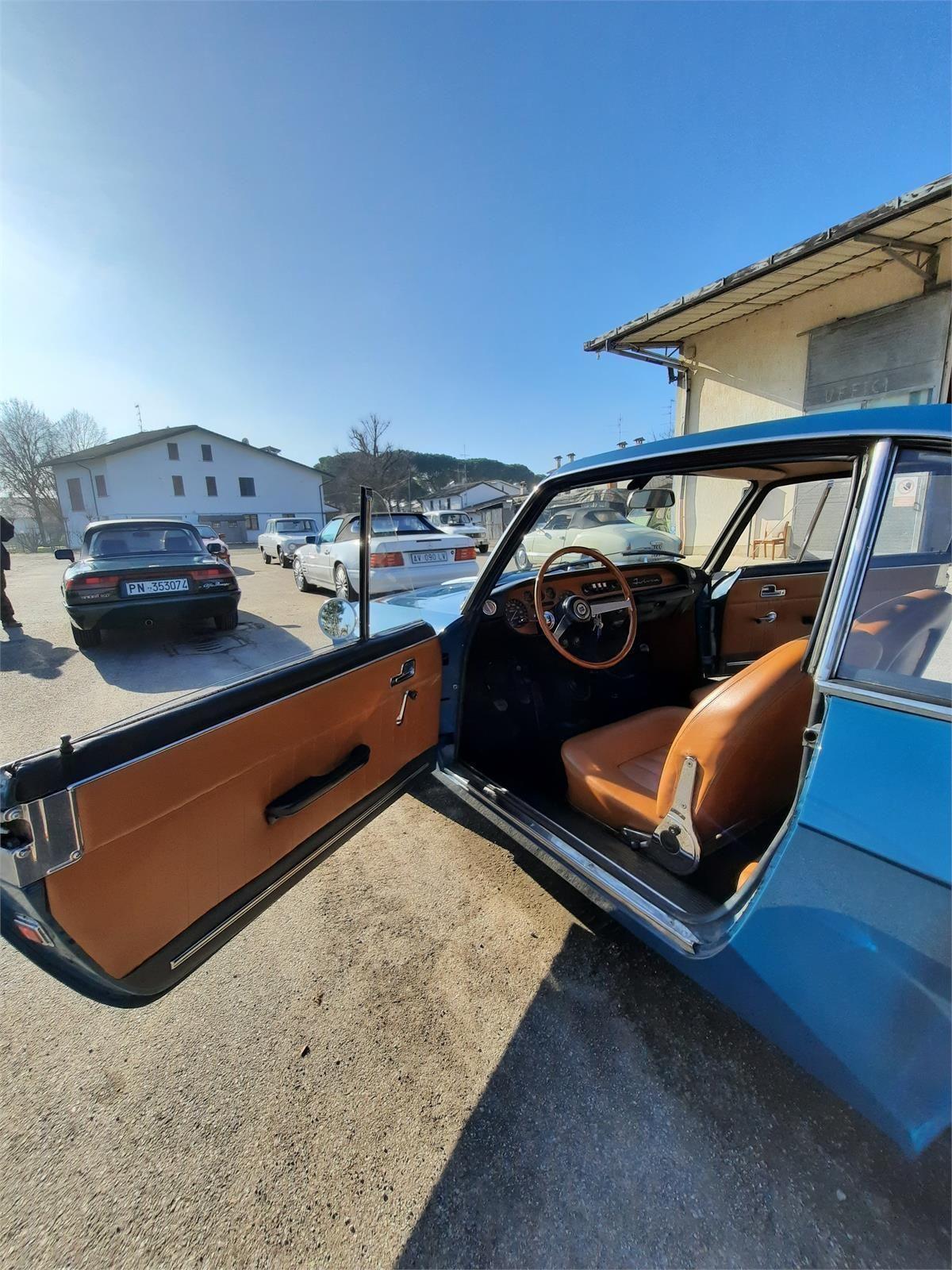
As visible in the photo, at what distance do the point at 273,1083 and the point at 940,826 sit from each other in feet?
5.73

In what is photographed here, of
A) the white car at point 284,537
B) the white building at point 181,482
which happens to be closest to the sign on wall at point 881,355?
the white car at point 284,537

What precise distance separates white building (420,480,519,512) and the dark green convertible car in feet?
157

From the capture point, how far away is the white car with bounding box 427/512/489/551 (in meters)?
9.29

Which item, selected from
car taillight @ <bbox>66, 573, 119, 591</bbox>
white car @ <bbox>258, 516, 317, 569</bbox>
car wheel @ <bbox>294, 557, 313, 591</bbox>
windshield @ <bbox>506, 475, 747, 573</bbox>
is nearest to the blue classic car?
windshield @ <bbox>506, 475, 747, 573</bbox>

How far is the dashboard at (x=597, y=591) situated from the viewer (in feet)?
8.32

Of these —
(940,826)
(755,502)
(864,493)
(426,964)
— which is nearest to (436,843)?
(426,964)

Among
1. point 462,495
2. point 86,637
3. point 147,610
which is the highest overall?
point 462,495

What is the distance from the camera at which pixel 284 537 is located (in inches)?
637

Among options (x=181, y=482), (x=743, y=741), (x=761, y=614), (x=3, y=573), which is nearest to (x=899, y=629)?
(x=743, y=741)

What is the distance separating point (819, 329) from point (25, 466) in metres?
51.0

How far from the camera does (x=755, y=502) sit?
9.69ft

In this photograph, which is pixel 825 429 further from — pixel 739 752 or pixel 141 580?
pixel 141 580

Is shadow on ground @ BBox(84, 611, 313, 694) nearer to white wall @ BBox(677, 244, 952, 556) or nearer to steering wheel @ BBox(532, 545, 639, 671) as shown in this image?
steering wheel @ BBox(532, 545, 639, 671)

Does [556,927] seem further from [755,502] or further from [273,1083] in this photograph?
[755,502]
